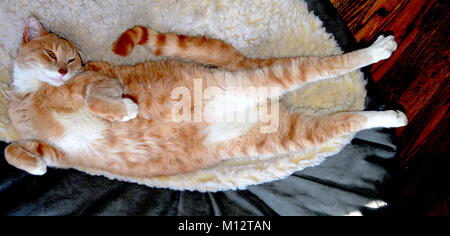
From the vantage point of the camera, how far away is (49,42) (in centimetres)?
158

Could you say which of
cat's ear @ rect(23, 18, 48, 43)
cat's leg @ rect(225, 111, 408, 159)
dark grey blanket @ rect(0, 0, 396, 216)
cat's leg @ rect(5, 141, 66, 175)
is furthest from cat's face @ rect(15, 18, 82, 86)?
cat's leg @ rect(225, 111, 408, 159)

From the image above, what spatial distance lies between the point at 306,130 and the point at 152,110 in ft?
2.28

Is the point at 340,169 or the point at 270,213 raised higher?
the point at 340,169

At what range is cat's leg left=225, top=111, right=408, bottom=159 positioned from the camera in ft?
5.40

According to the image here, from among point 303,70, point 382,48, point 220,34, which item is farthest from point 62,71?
point 382,48

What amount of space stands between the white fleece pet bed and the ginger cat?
0.30 feet

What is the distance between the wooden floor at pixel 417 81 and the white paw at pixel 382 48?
180 millimetres

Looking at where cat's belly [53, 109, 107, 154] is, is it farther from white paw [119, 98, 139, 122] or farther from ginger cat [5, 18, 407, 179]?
white paw [119, 98, 139, 122]

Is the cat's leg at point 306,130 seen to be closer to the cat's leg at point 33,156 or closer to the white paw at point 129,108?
the white paw at point 129,108

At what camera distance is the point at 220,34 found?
6.01 ft
